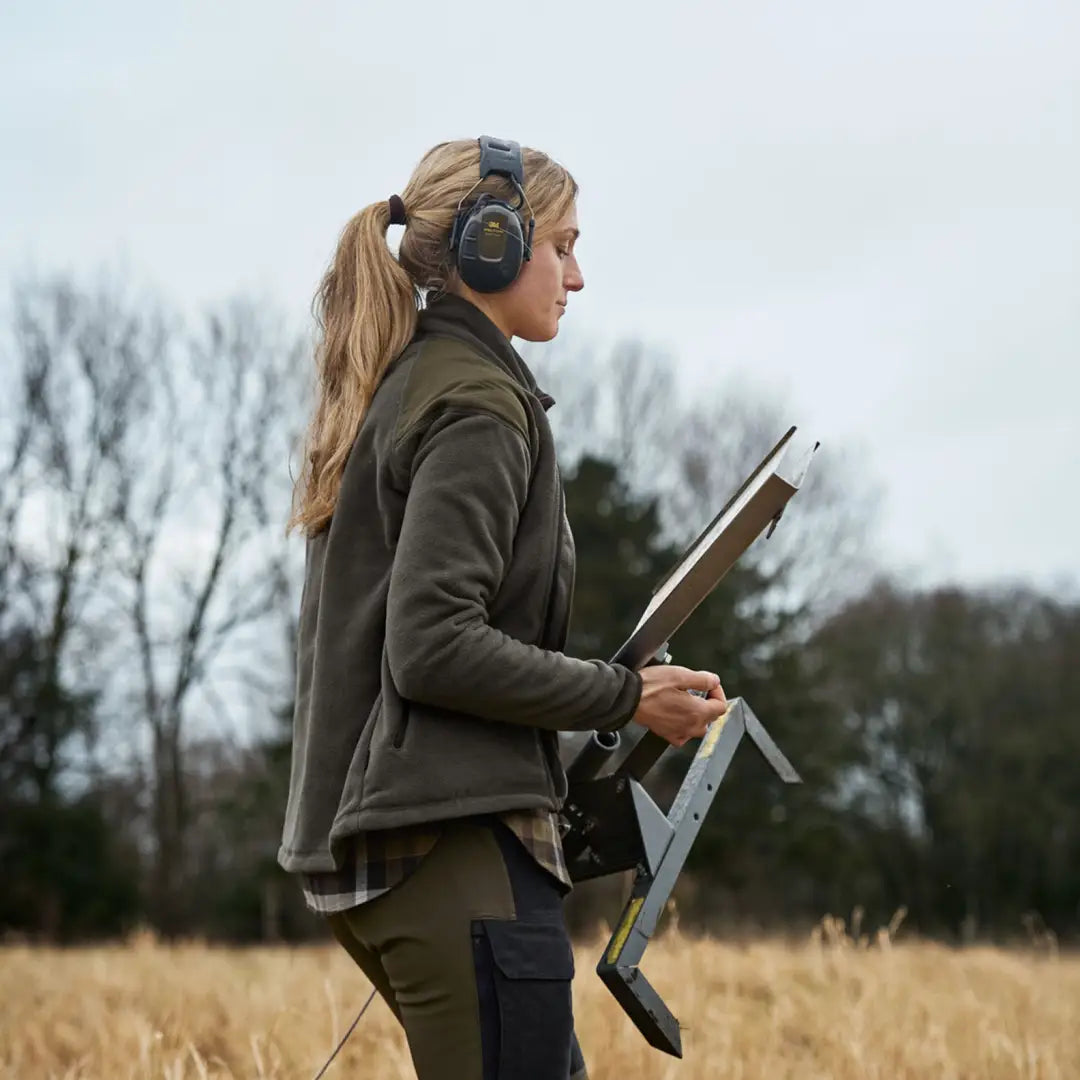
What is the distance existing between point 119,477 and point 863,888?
16.2 metres

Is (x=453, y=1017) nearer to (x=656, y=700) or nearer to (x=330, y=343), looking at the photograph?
(x=656, y=700)

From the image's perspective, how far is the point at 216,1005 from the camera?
518 cm

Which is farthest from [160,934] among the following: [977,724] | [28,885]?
[977,724]

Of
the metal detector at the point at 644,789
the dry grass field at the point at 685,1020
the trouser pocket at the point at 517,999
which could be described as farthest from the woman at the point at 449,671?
the dry grass field at the point at 685,1020

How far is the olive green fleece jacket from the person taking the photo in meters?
2.00

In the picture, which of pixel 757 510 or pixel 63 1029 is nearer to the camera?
pixel 757 510

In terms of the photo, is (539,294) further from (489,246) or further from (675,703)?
(675,703)

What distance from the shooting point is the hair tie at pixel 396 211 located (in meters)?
2.40

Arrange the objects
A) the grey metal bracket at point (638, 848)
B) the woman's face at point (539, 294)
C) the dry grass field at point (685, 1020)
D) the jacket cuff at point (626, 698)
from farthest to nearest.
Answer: the dry grass field at point (685, 1020) < the woman's face at point (539, 294) < the grey metal bracket at point (638, 848) < the jacket cuff at point (626, 698)

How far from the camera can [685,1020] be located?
187 inches

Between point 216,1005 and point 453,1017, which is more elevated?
point 453,1017

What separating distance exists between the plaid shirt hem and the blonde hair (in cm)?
52

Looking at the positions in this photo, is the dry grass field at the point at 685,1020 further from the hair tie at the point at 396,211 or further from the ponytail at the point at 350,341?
the hair tie at the point at 396,211

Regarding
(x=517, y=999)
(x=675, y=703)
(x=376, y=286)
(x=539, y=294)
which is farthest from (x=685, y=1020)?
(x=376, y=286)
